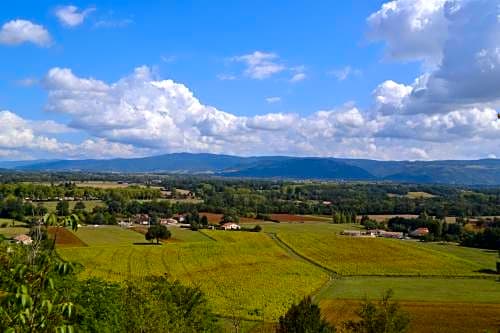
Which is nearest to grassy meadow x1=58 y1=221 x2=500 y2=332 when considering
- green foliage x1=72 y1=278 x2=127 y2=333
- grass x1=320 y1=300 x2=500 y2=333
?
grass x1=320 y1=300 x2=500 y2=333

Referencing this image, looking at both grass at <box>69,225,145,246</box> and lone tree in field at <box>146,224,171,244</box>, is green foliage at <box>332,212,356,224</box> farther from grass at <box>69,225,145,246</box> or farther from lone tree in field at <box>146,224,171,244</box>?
lone tree in field at <box>146,224,171,244</box>

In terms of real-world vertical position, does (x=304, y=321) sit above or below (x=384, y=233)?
above

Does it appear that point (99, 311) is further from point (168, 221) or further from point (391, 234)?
point (168, 221)

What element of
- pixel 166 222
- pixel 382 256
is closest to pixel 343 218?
pixel 166 222

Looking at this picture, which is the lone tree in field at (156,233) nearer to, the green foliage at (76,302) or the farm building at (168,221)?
the farm building at (168,221)

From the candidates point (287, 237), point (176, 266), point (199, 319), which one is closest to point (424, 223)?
point (287, 237)

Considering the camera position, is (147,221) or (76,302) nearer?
(76,302)

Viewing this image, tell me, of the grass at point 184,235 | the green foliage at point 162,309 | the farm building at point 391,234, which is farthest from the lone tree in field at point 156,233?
the green foliage at point 162,309
